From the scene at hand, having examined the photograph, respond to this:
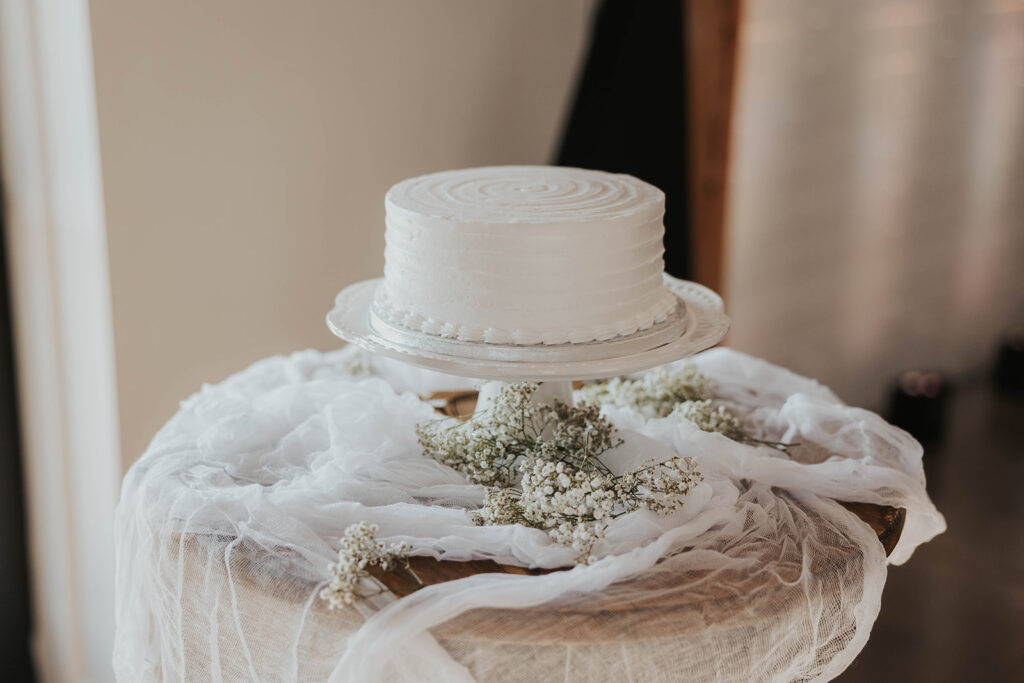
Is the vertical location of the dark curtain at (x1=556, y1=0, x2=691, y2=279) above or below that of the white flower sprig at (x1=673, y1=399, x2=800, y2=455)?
above

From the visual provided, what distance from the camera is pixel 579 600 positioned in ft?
3.25

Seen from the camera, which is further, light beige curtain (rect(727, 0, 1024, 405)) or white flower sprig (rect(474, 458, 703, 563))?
light beige curtain (rect(727, 0, 1024, 405))

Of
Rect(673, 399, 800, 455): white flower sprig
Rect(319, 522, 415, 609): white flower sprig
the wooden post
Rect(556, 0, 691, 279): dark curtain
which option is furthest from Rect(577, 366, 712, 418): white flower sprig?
the wooden post

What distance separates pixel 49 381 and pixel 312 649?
1.25 m

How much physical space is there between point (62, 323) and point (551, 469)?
128cm

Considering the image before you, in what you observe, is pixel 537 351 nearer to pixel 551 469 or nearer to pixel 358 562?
pixel 551 469

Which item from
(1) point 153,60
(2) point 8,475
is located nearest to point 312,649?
(1) point 153,60

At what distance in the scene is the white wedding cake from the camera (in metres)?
1.12

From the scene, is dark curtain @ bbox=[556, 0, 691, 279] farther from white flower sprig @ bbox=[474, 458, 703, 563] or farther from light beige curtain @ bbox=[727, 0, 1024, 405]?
white flower sprig @ bbox=[474, 458, 703, 563]

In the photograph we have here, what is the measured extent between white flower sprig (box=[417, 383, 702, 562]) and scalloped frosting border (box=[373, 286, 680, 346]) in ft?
0.41

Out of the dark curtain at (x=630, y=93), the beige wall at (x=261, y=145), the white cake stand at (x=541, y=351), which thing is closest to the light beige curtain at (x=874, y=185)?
the dark curtain at (x=630, y=93)

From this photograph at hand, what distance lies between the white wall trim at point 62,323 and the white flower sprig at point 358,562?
1.00m

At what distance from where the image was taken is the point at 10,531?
215cm

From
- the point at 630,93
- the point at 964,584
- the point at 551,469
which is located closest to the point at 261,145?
the point at 630,93
